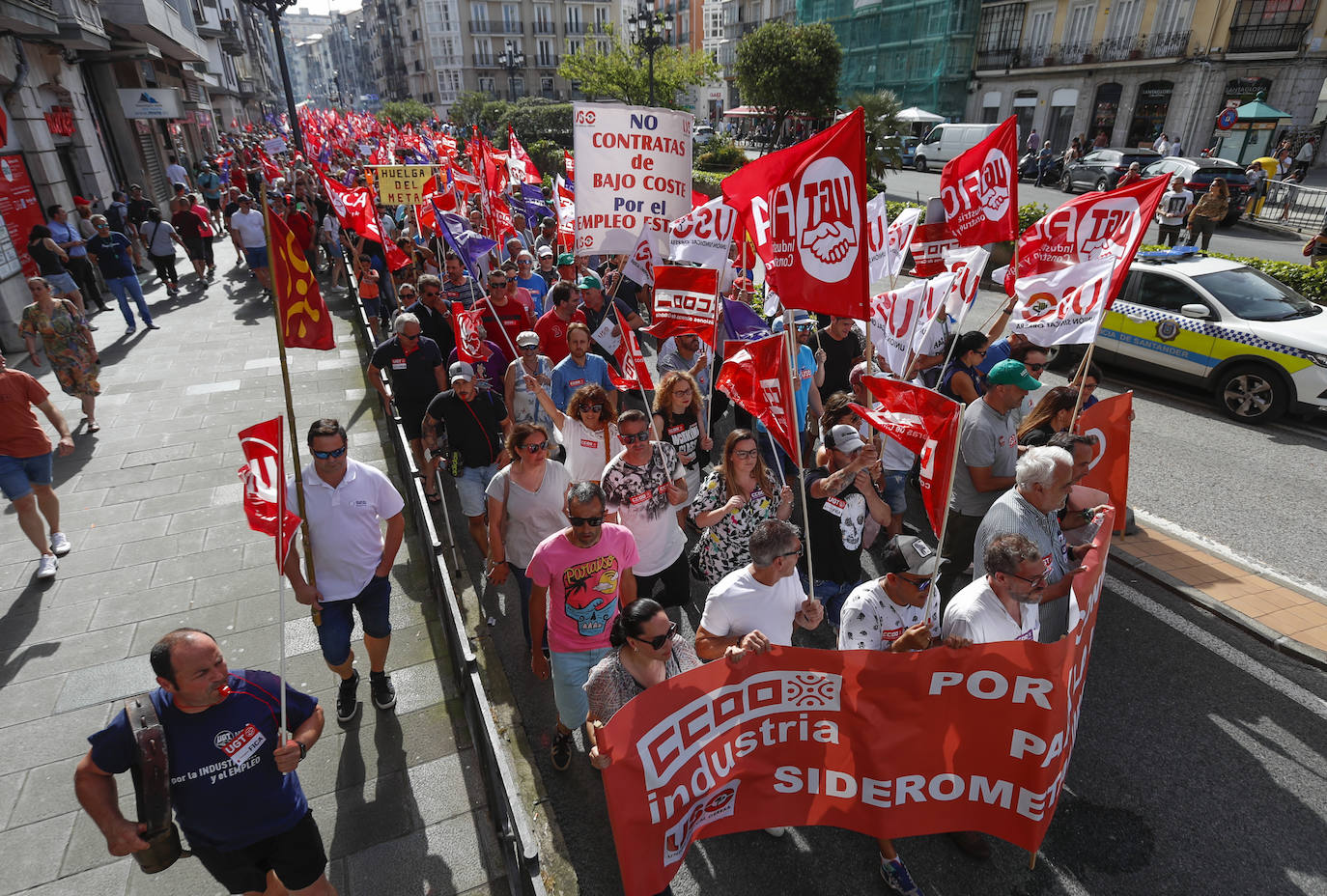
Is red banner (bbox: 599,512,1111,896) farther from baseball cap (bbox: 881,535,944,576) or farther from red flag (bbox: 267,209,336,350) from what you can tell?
red flag (bbox: 267,209,336,350)

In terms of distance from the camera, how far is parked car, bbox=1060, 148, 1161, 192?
25266 millimetres

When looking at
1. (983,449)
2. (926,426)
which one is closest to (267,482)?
(926,426)

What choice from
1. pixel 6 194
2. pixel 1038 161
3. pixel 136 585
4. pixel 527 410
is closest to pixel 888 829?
pixel 527 410

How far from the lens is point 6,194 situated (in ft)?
39.4

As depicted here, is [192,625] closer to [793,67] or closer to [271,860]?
[271,860]

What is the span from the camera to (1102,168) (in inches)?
1017

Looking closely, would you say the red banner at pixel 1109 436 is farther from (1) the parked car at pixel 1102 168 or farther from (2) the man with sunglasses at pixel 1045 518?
(1) the parked car at pixel 1102 168

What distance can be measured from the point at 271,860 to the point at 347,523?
1.64 metres

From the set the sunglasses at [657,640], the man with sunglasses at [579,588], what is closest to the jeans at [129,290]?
the man with sunglasses at [579,588]

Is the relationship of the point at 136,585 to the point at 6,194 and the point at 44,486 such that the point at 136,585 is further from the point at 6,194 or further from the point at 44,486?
the point at 6,194

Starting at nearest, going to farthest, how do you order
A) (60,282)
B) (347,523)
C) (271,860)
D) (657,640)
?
(271,860) < (657,640) < (347,523) < (60,282)

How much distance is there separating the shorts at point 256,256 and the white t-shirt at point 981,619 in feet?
47.8

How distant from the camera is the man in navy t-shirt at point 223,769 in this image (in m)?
2.51

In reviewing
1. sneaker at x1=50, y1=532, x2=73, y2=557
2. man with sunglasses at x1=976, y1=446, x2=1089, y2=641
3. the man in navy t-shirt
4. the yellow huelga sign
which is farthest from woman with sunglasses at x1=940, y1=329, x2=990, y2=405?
the yellow huelga sign
